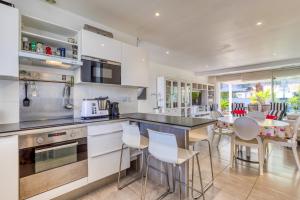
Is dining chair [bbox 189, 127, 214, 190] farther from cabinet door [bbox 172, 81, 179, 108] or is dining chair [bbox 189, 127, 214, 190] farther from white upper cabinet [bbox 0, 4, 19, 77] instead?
Result: cabinet door [bbox 172, 81, 179, 108]

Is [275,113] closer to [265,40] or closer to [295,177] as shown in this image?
[265,40]

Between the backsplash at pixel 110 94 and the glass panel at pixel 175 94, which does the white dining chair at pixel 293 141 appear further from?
the glass panel at pixel 175 94

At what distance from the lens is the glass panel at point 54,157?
1.48 m

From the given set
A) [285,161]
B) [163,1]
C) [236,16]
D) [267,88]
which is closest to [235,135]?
[285,161]

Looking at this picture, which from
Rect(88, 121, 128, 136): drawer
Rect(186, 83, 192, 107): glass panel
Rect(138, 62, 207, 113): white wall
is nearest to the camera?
Rect(88, 121, 128, 136): drawer

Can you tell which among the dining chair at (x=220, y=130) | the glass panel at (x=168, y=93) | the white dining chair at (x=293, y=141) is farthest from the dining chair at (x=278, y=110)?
the glass panel at (x=168, y=93)

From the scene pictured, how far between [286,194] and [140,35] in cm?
310

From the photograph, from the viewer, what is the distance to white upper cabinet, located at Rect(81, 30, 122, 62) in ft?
6.62

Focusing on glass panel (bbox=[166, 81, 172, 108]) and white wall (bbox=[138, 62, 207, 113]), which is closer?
white wall (bbox=[138, 62, 207, 113])

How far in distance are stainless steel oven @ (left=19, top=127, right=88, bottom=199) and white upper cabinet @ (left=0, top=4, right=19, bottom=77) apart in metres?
0.68

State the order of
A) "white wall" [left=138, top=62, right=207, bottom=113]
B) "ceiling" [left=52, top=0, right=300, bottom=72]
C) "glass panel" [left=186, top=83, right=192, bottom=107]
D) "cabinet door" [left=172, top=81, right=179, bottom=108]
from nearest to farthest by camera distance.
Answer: "ceiling" [left=52, top=0, right=300, bottom=72]
"white wall" [left=138, top=62, right=207, bottom=113]
"cabinet door" [left=172, top=81, right=179, bottom=108]
"glass panel" [left=186, top=83, right=192, bottom=107]

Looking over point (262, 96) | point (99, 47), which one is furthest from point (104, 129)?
point (262, 96)

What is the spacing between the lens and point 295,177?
7.14 ft

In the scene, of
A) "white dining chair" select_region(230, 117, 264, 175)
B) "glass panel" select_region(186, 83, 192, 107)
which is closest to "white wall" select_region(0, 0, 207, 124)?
"white dining chair" select_region(230, 117, 264, 175)
